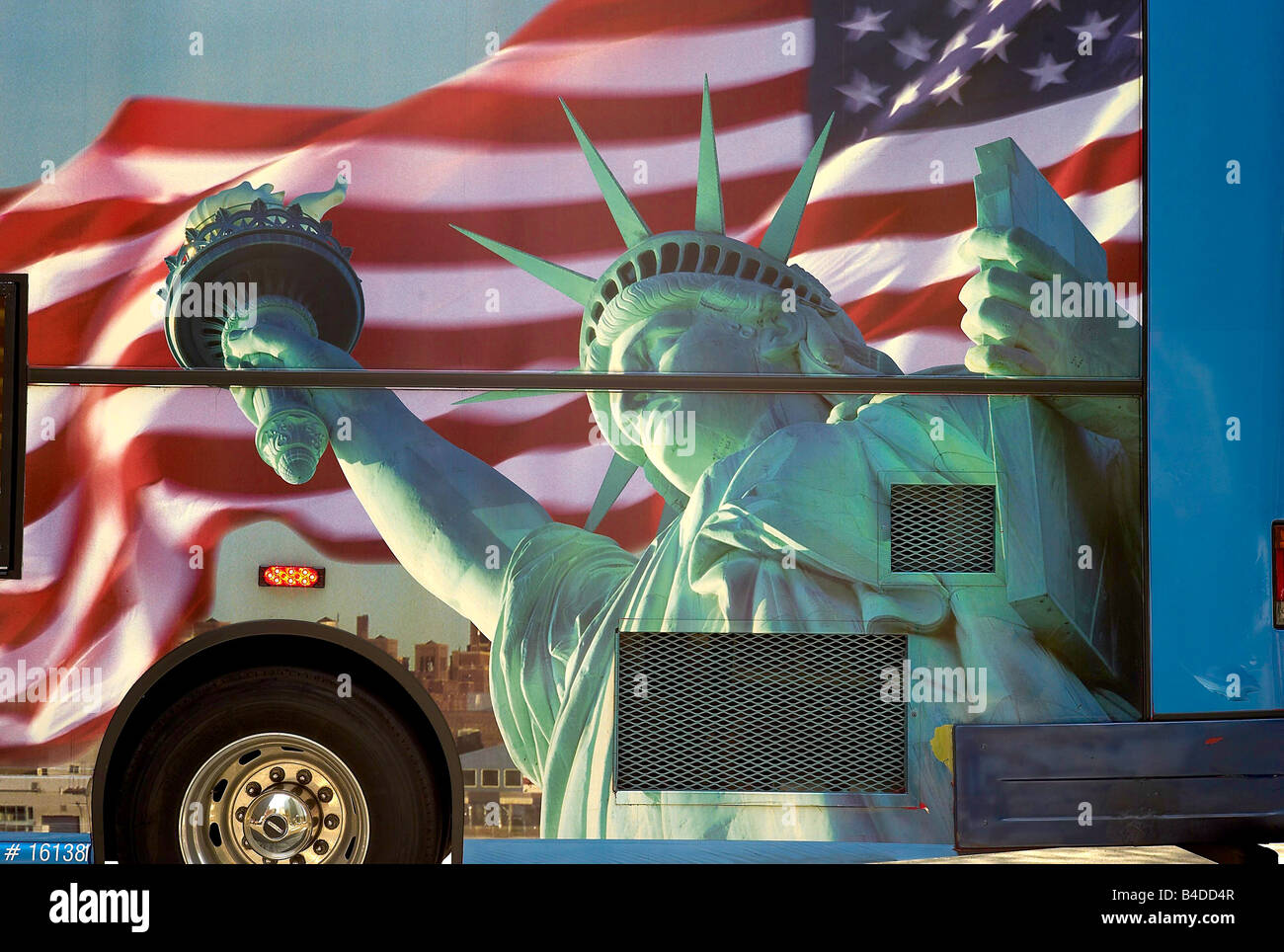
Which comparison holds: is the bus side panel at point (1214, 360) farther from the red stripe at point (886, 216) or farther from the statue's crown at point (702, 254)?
the statue's crown at point (702, 254)

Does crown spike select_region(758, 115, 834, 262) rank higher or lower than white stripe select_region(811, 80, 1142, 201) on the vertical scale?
lower

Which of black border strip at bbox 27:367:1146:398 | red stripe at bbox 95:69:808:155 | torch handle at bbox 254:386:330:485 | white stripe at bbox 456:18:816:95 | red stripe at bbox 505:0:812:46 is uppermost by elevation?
red stripe at bbox 505:0:812:46

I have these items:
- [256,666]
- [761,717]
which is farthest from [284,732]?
[761,717]

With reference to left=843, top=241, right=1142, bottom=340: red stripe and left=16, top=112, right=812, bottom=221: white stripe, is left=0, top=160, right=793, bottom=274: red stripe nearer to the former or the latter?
left=16, top=112, right=812, bottom=221: white stripe

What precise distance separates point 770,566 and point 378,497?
136 centimetres

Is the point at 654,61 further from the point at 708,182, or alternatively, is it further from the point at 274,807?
the point at 274,807

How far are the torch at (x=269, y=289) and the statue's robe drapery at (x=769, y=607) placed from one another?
2.94 ft

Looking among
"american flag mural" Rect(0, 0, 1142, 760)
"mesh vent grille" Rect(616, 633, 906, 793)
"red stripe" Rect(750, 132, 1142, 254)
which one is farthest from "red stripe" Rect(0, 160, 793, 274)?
"mesh vent grille" Rect(616, 633, 906, 793)

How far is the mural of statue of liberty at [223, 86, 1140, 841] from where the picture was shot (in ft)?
10.8

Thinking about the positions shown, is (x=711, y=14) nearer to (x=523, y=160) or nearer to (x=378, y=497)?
(x=523, y=160)

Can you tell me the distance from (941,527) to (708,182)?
1437 mm

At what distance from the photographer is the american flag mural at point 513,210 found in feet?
10.8

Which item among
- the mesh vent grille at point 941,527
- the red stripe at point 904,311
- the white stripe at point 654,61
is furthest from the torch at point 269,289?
the mesh vent grille at point 941,527
